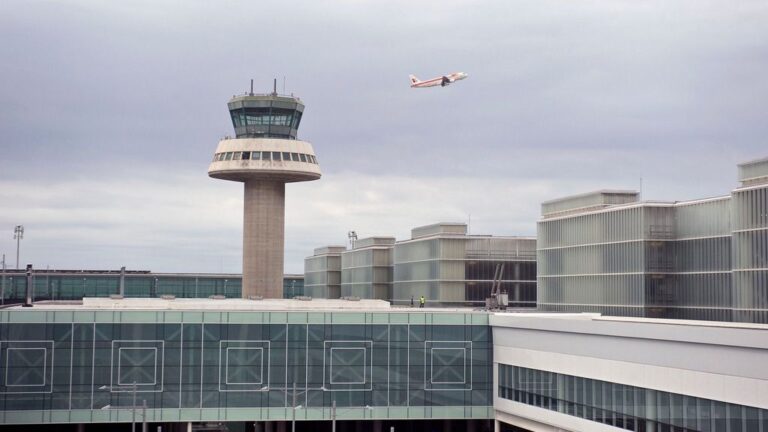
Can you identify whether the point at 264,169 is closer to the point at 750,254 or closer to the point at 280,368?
the point at 280,368

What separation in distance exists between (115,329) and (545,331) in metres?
34.0

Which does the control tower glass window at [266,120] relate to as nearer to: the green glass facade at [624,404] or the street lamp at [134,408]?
the street lamp at [134,408]

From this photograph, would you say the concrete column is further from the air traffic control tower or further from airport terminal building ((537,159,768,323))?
airport terminal building ((537,159,768,323))

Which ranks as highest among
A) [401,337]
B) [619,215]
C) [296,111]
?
[296,111]

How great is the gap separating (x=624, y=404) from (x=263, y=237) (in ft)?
263

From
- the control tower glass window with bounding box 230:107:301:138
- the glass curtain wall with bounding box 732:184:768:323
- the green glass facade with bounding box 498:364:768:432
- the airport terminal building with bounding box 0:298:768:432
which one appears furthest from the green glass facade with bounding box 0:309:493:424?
the control tower glass window with bounding box 230:107:301:138

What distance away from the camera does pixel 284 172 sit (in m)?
144

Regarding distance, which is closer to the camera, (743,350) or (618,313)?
(743,350)

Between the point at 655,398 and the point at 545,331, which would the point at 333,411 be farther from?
the point at 655,398

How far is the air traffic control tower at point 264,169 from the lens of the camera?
475ft

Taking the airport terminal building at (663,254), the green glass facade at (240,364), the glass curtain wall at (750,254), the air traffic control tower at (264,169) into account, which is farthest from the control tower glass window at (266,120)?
the glass curtain wall at (750,254)

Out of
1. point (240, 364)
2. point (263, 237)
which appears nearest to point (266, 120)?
point (263, 237)

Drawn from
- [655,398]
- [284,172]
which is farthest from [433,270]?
[655,398]

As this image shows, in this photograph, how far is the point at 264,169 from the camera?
143375mm
